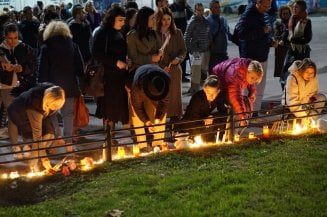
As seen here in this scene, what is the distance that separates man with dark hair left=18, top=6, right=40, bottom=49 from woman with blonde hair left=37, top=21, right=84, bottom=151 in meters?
4.51

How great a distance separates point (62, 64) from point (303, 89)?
3.37 metres

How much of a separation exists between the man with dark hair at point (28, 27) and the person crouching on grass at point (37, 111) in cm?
560

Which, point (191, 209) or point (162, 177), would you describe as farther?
point (162, 177)

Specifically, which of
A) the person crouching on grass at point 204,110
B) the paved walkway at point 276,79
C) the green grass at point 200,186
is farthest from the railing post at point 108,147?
the paved walkway at point 276,79

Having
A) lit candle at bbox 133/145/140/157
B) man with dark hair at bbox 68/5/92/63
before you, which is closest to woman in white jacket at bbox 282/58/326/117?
lit candle at bbox 133/145/140/157

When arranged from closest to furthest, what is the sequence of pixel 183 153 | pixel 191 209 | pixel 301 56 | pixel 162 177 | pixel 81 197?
pixel 191 209 < pixel 81 197 < pixel 162 177 < pixel 183 153 < pixel 301 56

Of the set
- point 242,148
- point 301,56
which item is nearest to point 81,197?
point 242,148

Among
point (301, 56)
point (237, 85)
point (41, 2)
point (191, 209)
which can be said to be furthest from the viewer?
point (41, 2)

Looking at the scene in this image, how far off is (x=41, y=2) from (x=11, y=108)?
41.4 feet

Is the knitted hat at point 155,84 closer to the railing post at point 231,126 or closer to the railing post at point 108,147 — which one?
the railing post at point 108,147

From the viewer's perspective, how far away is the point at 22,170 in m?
7.81

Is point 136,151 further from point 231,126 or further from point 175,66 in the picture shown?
point 175,66

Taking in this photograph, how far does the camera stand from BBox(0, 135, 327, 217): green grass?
19.4 ft

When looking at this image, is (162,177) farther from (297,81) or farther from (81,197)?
(297,81)
